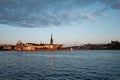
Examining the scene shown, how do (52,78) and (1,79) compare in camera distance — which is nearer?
(1,79)

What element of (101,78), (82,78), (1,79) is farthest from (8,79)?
(101,78)

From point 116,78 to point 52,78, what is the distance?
10535 millimetres

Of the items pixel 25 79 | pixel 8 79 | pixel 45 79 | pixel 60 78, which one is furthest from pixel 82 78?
pixel 8 79

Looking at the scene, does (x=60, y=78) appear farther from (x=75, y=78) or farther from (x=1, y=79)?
(x=1, y=79)

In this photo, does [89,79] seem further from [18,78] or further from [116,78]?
[18,78]

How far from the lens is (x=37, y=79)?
3161cm

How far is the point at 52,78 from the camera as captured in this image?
3306 cm

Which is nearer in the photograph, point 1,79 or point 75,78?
point 1,79

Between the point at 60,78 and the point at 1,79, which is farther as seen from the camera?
the point at 60,78

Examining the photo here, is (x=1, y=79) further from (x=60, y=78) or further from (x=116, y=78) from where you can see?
(x=116, y=78)

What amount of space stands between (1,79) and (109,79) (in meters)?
17.1

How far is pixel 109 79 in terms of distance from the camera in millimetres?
32062

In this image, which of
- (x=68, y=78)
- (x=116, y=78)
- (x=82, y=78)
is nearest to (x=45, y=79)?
(x=68, y=78)

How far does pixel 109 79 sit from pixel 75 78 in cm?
549
